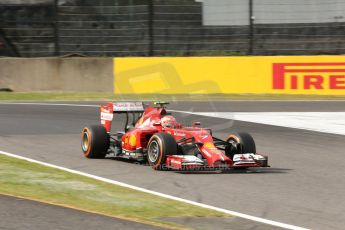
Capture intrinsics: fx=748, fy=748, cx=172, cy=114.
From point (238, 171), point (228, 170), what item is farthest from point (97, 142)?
point (238, 171)

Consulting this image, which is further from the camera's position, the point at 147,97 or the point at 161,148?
the point at 147,97

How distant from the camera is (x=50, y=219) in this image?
23.0 ft

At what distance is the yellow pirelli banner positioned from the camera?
22.8 meters

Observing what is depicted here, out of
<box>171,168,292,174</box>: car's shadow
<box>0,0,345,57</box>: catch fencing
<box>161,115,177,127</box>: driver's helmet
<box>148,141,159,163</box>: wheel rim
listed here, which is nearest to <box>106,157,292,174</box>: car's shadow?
<box>171,168,292,174</box>: car's shadow

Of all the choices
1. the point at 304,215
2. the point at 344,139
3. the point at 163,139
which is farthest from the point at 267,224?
the point at 344,139

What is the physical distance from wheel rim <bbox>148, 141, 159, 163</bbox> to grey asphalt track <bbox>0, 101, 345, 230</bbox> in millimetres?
179

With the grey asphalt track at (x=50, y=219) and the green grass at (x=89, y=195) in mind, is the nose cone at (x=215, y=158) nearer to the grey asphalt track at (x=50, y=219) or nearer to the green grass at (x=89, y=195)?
the green grass at (x=89, y=195)

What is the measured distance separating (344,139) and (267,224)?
27.0 feet

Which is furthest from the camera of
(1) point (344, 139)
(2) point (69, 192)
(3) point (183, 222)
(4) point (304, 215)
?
(1) point (344, 139)

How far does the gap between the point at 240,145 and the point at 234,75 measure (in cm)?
1244

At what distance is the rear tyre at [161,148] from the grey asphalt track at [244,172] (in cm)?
A: 18

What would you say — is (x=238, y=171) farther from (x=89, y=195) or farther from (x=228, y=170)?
(x=89, y=195)

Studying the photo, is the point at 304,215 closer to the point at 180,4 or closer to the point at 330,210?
the point at 330,210

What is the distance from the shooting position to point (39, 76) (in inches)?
984
